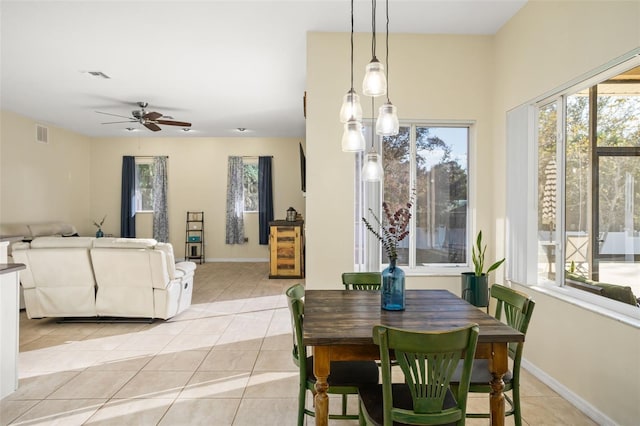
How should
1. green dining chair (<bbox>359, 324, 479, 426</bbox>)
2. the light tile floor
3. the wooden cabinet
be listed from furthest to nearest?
the wooden cabinet, the light tile floor, green dining chair (<bbox>359, 324, 479, 426</bbox>)

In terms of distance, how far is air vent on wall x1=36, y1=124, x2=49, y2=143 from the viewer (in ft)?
25.3

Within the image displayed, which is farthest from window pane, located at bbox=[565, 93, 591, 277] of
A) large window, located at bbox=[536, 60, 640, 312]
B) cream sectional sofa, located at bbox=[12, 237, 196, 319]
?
cream sectional sofa, located at bbox=[12, 237, 196, 319]

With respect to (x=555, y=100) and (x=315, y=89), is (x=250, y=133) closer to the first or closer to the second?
(x=315, y=89)

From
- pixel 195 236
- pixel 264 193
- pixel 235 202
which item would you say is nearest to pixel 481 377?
pixel 264 193

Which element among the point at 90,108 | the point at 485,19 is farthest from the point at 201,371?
the point at 90,108

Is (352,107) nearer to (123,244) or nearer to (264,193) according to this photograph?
(123,244)

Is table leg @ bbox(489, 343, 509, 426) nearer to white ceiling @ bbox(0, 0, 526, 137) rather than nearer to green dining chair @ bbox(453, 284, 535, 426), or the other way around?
green dining chair @ bbox(453, 284, 535, 426)

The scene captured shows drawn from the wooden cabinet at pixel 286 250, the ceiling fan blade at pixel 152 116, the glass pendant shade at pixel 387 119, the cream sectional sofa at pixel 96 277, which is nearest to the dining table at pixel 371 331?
the glass pendant shade at pixel 387 119

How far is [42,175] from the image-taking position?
25.7 feet

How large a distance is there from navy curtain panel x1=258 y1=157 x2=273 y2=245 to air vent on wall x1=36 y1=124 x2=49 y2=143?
4305mm

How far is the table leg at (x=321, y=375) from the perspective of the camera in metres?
1.81

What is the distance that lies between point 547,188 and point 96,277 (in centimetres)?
468

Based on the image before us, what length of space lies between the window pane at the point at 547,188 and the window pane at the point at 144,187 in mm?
8670

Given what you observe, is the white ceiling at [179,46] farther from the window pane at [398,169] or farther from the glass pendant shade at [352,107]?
the glass pendant shade at [352,107]
